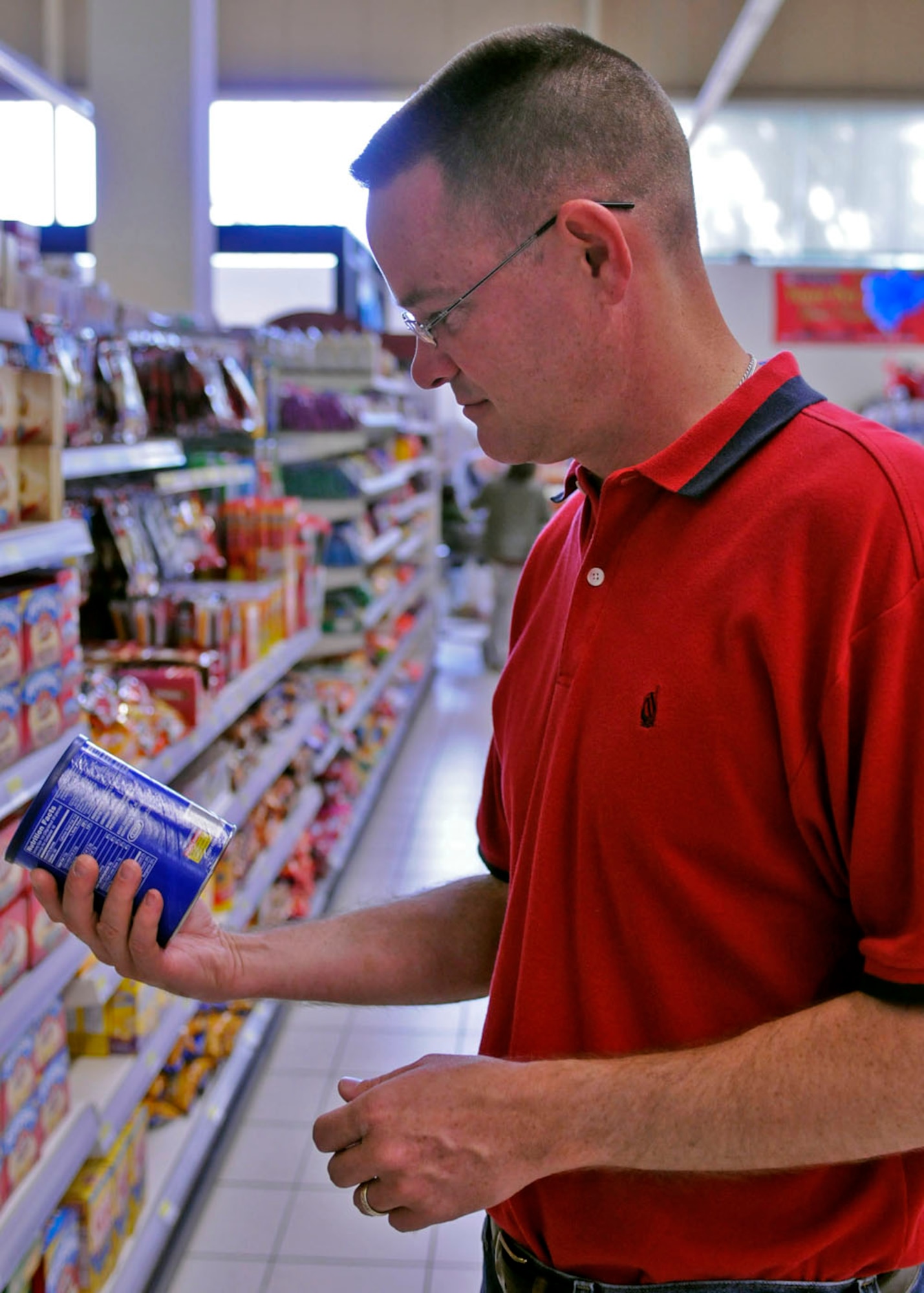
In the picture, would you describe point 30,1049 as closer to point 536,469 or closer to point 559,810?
point 559,810

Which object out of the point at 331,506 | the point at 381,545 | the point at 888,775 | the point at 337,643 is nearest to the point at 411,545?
the point at 381,545

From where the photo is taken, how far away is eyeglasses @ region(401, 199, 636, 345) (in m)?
1.15

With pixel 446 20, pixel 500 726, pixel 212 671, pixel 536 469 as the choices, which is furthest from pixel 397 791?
pixel 446 20

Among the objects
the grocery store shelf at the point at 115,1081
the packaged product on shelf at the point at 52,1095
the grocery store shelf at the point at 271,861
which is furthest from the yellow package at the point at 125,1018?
the grocery store shelf at the point at 271,861

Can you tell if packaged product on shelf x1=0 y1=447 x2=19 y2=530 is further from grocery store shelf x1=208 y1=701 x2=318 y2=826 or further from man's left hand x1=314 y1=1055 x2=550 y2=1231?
man's left hand x1=314 y1=1055 x2=550 y2=1231

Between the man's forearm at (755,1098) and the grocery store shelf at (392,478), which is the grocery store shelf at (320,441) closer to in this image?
the grocery store shelf at (392,478)

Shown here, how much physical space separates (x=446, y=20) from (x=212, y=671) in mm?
11725

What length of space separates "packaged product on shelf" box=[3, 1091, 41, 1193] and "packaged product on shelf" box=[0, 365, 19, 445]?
1.06 meters

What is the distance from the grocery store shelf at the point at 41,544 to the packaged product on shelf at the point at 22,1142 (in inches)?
33.8

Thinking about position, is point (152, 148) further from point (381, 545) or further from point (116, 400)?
point (116, 400)

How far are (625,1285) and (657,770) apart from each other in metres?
0.49

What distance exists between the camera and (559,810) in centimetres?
116

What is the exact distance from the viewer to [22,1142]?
2.07 meters

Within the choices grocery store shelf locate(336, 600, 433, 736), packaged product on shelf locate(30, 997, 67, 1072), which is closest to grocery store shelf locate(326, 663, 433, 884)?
grocery store shelf locate(336, 600, 433, 736)
